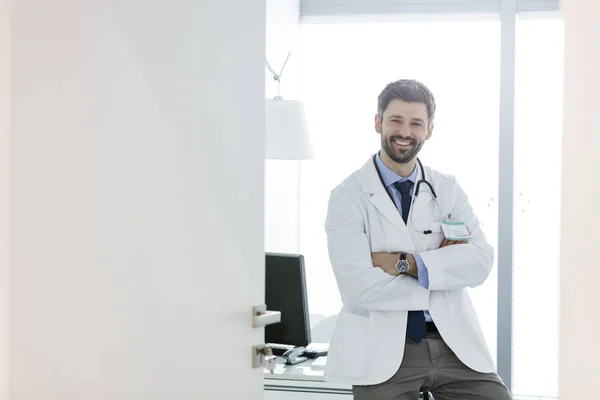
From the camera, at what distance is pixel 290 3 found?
4508 mm

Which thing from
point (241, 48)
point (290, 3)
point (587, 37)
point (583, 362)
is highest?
point (290, 3)

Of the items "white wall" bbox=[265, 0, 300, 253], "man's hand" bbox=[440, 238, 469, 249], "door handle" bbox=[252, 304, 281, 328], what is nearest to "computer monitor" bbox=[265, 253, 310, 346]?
"man's hand" bbox=[440, 238, 469, 249]

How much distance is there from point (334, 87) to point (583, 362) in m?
4.21

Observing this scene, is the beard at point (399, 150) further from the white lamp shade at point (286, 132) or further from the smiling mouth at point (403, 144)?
the white lamp shade at point (286, 132)

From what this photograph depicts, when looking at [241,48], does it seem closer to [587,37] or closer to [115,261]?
[115,261]

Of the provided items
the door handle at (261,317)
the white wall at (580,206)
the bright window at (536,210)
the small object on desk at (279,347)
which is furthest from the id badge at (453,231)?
the bright window at (536,210)

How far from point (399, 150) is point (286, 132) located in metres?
0.58

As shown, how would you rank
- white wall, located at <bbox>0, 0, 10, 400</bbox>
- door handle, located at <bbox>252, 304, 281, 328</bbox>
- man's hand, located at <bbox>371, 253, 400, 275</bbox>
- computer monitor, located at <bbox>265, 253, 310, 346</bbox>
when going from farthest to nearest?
computer monitor, located at <bbox>265, 253, 310, 346</bbox> < man's hand, located at <bbox>371, 253, 400, 275</bbox> < door handle, located at <bbox>252, 304, 281, 328</bbox> < white wall, located at <bbox>0, 0, 10, 400</bbox>

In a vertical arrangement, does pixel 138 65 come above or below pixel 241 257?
above

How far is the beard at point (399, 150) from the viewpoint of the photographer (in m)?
2.65

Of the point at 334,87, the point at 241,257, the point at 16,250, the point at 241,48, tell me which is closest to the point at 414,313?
the point at 241,257

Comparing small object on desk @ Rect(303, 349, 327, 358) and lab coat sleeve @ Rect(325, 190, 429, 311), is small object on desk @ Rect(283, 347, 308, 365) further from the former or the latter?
lab coat sleeve @ Rect(325, 190, 429, 311)

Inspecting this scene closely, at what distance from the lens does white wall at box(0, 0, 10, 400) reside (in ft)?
2.81

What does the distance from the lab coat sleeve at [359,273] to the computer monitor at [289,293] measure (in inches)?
11.3
